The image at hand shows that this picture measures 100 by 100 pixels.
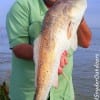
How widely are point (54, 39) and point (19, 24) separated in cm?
51

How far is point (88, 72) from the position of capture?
9852 mm

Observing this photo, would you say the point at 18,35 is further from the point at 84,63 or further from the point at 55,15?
the point at 84,63

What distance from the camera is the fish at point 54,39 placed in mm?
2656

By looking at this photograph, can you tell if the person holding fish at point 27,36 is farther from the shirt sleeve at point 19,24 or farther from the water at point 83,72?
the water at point 83,72

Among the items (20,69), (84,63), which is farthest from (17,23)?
(84,63)

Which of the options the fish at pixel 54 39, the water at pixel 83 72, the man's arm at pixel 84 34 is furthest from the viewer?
the water at pixel 83 72

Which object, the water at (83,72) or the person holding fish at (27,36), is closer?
the person holding fish at (27,36)

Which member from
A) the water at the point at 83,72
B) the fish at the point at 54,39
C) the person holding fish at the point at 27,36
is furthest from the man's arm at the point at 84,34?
the water at the point at 83,72

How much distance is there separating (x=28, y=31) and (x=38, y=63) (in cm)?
47

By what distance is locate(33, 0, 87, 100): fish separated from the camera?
266 centimetres

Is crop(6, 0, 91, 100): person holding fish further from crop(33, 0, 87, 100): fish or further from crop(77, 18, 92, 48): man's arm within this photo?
crop(33, 0, 87, 100): fish

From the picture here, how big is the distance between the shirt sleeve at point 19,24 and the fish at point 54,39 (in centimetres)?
39

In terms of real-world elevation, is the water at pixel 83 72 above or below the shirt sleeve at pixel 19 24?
below

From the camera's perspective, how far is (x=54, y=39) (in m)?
2.71
